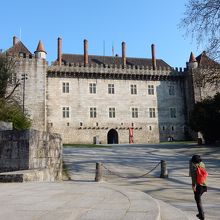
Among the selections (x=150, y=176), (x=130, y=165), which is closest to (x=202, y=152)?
(x=130, y=165)

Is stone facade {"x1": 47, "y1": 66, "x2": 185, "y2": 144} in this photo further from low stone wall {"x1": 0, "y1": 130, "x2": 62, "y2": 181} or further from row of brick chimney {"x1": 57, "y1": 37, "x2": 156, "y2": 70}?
low stone wall {"x1": 0, "y1": 130, "x2": 62, "y2": 181}

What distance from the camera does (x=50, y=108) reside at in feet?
140

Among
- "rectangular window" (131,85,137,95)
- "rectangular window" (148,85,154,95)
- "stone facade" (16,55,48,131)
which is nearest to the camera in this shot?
"stone facade" (16,55,48,131)

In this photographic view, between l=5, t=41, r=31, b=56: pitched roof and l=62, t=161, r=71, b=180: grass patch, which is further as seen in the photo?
l=5, t=41, r=31, b=56: pitched roof

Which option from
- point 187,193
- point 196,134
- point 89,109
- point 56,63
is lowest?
point 187,193

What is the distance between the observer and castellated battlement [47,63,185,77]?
44000mm

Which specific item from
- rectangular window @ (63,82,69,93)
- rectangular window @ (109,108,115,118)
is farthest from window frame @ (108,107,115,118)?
rectangular window @ (63,82,69,93)

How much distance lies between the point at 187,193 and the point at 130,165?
873 centimetres

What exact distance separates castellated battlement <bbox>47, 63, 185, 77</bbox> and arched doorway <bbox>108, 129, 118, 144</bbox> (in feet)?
27.8

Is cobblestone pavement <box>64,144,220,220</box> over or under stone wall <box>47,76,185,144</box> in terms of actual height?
under

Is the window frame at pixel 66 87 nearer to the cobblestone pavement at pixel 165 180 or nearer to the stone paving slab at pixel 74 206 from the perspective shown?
the cobblestone pavement at pixel 165 180

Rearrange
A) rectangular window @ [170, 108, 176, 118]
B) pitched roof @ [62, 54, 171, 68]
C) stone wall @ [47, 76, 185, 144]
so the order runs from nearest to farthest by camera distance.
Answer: stone wall @ [47, 76, 185, 144] < rectangular window @ [170, 108, 176, 118] < pitched roof @ [62, 54, 171, 68]

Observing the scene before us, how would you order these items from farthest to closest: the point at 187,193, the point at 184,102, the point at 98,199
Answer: the point at 184,102 < the point at 187,193 < the point at 98,199

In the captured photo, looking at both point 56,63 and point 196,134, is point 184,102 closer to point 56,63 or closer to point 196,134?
point 196,134
